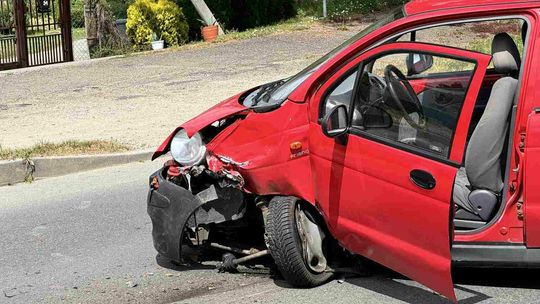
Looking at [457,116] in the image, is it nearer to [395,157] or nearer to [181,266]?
[395,157]

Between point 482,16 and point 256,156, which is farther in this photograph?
point 256,156

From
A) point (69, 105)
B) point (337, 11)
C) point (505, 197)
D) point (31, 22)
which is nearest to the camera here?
point (505, 197)

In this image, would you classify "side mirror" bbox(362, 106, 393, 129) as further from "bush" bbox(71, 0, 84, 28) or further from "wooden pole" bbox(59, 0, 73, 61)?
"bush" bbox(71, 0, 84, 28)

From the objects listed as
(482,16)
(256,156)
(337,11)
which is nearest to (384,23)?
(482,16)

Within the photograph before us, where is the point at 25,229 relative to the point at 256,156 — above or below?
below

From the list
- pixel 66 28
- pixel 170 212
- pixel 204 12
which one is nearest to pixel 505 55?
pixel 170 212

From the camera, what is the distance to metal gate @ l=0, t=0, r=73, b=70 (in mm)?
17094

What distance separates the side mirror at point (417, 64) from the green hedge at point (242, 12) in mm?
16884

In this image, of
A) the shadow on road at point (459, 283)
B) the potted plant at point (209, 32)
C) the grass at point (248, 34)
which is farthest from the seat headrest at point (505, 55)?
the potted plant at point (209, 32)

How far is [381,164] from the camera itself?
4535mm

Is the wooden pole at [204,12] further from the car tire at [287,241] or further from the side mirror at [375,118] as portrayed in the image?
the side mirror at [375,118]

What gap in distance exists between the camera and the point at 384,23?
4.97 meters

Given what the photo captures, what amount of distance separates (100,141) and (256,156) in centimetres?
500

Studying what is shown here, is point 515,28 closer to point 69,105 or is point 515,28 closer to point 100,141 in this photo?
point 100,141
